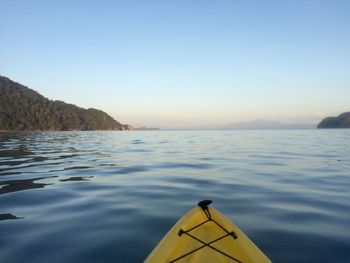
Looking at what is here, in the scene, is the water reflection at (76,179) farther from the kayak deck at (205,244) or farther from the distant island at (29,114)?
the distant island at (29,114)

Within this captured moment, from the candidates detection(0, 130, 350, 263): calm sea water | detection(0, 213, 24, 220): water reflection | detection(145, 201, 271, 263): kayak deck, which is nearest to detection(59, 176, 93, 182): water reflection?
detection(0, 130, 350, 263): calm sea water

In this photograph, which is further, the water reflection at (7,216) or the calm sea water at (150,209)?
the water reflection at (7,216)

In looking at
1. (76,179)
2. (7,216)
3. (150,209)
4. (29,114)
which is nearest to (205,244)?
(150,209)

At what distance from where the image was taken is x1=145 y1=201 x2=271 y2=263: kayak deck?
359 cm

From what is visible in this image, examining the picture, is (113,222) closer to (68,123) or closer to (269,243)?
(269,243)

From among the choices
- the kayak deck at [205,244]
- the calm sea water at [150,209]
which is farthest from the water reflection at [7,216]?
the kayak deck at [205,244]

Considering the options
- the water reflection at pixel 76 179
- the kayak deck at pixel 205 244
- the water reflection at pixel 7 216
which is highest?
the kayak deck at pixel 205 244

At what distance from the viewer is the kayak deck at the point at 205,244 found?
141 inches

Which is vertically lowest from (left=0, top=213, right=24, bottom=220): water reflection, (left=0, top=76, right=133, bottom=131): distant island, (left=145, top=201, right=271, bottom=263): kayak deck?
(left=0, top=213, right=24, bottom=220): water reflection

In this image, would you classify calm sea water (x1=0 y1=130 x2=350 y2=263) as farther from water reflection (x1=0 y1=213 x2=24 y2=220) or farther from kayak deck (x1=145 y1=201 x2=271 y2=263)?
kayak deck (x1=145 y1=201 x2=271 y2=263)

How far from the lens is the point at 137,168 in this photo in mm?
15414

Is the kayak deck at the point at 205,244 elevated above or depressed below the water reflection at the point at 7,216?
above

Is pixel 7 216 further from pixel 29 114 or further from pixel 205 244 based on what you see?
pixel 29 114

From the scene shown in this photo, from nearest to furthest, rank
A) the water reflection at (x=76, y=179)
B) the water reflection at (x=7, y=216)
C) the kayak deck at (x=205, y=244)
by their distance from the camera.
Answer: the kayak deck at (x=205, y=244) → the water reflection at (x=7, y=216) → the water reflection at (x=76, y=179)
